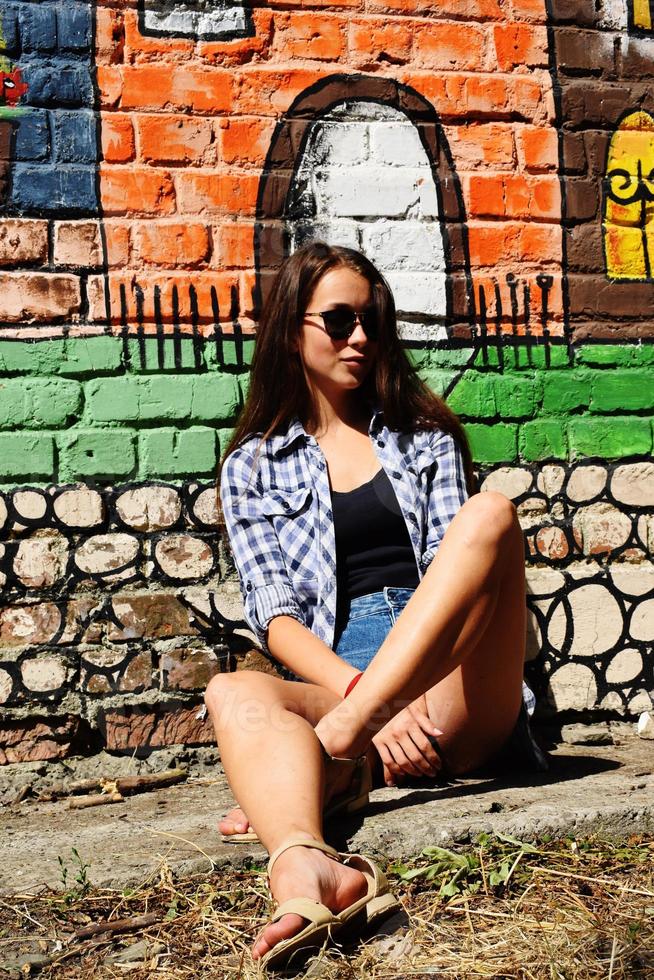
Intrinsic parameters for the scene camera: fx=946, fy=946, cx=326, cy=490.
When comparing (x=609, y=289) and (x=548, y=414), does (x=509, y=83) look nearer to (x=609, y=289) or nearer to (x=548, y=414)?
(x=609, y=289)

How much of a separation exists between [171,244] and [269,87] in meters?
0.59

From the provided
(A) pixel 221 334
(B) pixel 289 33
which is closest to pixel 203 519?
(A) pixel 221 334

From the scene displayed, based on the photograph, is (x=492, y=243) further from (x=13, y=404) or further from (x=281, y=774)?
(x=281, y=774)

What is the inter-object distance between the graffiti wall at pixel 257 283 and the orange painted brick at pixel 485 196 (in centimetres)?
1

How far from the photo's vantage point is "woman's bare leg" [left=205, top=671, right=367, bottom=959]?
5.19 feet

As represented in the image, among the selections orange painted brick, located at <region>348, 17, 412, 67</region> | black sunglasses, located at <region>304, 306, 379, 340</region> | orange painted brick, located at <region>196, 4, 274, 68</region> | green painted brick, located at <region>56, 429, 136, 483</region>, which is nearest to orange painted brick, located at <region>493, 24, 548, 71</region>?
orange painted brick, located at <region>348, 17, 412, 67</region>

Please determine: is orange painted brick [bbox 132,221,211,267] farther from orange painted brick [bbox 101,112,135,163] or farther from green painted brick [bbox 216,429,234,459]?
green painted brick [bbox 216,429,234,459]

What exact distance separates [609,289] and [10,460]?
201cm

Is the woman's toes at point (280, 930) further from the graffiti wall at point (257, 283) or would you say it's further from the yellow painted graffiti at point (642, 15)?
the yellow painted graffiti at point (642, 15)

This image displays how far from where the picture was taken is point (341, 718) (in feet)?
6.28

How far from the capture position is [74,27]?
2824 millimetres

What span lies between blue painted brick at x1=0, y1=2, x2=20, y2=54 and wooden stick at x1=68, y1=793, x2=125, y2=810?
217 cm

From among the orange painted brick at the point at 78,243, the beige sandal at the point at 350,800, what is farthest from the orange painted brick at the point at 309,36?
the beige sandal at the point at 350,800

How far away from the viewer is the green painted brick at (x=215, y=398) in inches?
115
